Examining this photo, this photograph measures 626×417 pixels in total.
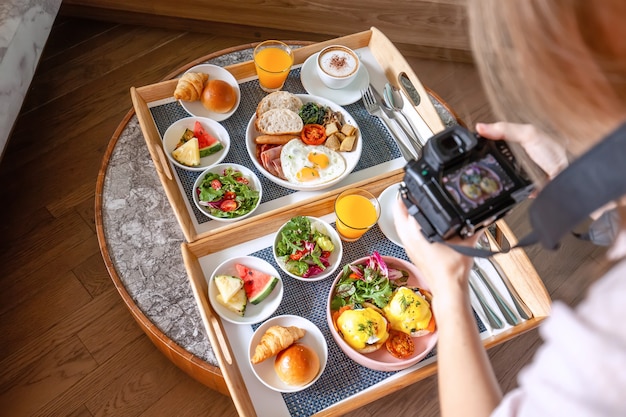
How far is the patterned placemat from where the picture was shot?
1215 millimetres

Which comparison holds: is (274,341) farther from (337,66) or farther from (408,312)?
(337,66)

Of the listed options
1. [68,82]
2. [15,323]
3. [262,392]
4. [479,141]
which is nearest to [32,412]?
[15,323]

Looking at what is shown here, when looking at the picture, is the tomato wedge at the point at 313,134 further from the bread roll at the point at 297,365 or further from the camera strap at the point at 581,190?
the camera strap at the point at 581,190

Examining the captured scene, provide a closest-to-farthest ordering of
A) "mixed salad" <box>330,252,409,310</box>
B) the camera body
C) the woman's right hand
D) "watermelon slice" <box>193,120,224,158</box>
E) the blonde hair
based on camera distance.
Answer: the blonde hair < the camera body < the woman's right hand < "mixed salad" <box>330,252,409,310</box> < "watermelon slice" <box>193,120,224,158</box>

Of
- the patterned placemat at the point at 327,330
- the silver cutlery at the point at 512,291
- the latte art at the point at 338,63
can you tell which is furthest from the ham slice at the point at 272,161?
the silver cutlery at the point at 512,291

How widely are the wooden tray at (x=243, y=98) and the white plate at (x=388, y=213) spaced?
0.07 metres

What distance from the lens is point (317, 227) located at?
1.43 meters

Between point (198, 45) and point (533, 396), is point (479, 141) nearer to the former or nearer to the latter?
point (533, 396)

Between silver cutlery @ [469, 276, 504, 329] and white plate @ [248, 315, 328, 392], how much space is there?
0.39 metres

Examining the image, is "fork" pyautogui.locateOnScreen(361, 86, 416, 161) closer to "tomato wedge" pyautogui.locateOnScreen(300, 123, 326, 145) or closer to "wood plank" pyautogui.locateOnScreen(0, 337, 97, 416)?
"tomato wedge" pyautogui.locateOnScreen(300, 123, 326, 145)

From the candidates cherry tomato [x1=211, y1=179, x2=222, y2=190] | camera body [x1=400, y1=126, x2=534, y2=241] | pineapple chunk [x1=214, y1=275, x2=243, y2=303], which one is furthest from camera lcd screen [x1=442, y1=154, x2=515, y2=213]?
cherry tomato [x1=211, y1=179, x2=222, y2=190]

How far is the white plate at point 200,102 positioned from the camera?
5.31 feet

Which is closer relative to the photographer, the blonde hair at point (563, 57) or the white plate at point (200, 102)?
the blonde hair at point (563, 57)

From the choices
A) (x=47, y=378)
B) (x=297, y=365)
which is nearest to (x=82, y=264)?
(x=47, y=378)
